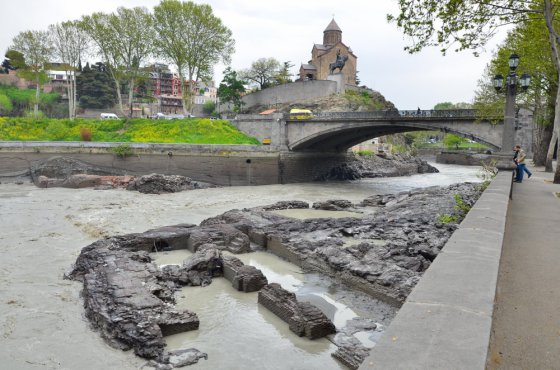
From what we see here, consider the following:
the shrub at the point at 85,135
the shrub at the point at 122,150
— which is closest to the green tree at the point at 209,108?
the shrub at the point at 85,135

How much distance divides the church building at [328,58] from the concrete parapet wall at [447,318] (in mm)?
76044

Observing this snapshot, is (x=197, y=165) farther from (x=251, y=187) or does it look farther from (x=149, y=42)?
(x=149, y=42)

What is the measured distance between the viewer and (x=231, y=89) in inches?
2672

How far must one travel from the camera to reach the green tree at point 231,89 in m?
67.6

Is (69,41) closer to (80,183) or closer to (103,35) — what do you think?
(103,35)

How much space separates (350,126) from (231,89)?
34157 millimetres

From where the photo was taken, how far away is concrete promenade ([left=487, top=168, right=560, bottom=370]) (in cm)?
318

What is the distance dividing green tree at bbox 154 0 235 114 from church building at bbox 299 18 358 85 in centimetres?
3178

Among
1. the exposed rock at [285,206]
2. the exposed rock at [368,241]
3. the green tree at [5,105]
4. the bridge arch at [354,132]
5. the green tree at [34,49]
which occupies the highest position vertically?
the green tree at [34,49]

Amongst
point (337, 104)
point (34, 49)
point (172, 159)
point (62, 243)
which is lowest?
point (62, 243)

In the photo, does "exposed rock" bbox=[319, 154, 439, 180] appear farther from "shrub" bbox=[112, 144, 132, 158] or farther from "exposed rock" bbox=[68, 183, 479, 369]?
"exposed rock" bbox=[68, 183, 479, 369]

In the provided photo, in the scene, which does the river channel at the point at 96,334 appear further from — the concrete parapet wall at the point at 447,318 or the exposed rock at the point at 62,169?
the exposed rock at the point at 62,169

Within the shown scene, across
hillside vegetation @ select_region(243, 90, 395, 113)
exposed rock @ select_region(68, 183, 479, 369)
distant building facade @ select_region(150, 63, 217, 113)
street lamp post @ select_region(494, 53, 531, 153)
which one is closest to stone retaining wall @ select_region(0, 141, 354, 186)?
exposed rock @ select_region(68, 183, 479, 369)

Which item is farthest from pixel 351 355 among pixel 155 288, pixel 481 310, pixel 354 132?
pixel 354 132
